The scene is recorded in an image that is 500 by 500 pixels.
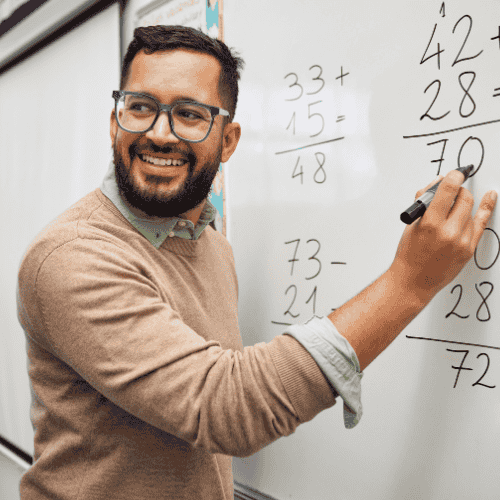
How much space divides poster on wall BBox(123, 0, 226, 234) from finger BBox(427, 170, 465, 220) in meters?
0.56

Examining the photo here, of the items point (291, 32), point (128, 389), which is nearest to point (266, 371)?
point (128, 389)

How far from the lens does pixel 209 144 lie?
2.41ft

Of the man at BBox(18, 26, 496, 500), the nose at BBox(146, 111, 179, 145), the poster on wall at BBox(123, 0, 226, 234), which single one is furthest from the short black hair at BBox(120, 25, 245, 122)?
the poster on wall at BBox(123, 0, 226, 234)

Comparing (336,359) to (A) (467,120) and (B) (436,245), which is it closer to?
(B) (436,245)

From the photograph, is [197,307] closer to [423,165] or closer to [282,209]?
[282,209]

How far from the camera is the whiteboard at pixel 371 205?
591 millimetres

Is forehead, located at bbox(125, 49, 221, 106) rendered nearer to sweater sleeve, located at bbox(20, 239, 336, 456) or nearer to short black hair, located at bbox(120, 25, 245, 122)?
short black hair, located at bbox(120, 25, 245, 122)

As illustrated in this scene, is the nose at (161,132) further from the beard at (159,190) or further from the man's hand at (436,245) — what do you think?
the man's hand at (436,245)

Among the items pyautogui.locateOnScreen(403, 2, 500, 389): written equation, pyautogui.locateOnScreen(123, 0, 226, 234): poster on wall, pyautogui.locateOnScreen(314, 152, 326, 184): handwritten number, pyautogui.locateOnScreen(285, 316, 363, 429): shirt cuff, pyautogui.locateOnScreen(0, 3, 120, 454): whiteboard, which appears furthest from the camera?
pyautogui.locateOnScreen(0, 3, 120, 454): whiteboard

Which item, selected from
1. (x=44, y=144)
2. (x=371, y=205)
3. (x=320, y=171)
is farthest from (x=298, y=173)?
(x=44, y=144)

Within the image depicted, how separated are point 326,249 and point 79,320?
1.40ft

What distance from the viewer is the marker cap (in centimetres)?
49

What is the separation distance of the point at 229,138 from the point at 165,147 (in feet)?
0.56

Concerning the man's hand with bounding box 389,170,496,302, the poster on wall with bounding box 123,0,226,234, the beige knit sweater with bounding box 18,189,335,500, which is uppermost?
the poster on wall with bounding box 123,0,226,234
